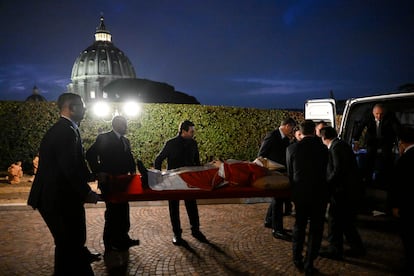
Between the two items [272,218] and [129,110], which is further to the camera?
[129,110]

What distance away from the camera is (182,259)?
4.82m

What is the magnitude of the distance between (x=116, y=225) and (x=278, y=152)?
293cm

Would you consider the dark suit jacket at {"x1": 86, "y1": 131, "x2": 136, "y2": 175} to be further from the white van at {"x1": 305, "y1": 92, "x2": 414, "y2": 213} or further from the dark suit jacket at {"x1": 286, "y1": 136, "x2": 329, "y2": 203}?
the white van at {"x1": 305, "y1": 92, "x2": 414, "y2": 213}

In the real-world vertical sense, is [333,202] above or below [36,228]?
above

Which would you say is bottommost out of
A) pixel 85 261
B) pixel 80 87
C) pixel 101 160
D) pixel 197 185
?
pixel 85 261

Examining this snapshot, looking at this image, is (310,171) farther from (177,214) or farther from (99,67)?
(99,67)

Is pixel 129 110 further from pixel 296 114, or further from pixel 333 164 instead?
pixel 333 164

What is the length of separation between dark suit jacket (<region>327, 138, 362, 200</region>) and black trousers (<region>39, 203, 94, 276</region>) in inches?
122

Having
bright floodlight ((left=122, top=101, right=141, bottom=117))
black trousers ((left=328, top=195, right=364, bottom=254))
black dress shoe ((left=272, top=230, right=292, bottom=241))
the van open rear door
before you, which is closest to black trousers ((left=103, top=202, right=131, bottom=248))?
black dress shoe ((left=272, top=230, right=292, bottom=241))

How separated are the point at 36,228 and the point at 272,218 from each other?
4.33 m

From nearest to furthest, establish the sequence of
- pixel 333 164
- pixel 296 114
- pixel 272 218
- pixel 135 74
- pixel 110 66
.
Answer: pixel 333 164, pixel 272 218, pixel 296 114, pixel 110 66, pixel 135 74

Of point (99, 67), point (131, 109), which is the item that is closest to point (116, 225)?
point (131, 109)

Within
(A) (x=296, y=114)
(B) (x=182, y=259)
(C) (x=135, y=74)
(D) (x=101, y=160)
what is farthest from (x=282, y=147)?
(C) (x=135, y=74)

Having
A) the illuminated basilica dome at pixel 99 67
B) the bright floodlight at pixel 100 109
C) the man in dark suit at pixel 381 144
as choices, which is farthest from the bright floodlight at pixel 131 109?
the illuminated basilica dome at pixel 99 67
